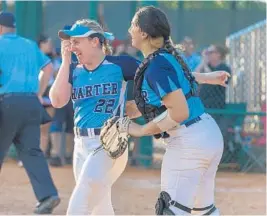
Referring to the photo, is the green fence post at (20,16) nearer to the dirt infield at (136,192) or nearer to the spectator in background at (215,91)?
the dirt infield at (136,192)

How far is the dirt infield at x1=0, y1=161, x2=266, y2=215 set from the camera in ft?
25.9

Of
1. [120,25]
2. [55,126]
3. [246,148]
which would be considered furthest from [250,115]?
[120,25]

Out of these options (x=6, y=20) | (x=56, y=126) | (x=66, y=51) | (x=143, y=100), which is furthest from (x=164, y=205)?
(x=56, y=126)

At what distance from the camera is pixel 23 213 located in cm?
744

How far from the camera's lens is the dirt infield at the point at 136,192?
7.88 meters

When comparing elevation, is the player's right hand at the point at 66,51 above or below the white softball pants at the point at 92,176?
above

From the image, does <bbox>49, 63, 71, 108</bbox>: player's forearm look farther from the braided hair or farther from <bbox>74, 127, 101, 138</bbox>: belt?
the braided hair

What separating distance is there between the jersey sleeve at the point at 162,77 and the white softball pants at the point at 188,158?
355 mm

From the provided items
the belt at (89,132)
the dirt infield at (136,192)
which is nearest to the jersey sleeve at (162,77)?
the belt at (89,132)

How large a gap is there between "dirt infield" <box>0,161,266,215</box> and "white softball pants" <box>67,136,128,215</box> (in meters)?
2.11

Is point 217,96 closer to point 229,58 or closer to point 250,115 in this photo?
point 250,115

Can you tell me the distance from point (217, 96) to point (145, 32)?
6.74 metres

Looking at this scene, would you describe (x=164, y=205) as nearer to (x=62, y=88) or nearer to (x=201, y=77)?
(x=201, y=77)

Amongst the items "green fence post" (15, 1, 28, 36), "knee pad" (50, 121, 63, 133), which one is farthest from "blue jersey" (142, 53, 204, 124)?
"green fence post" (15, 1, 28, 36)
